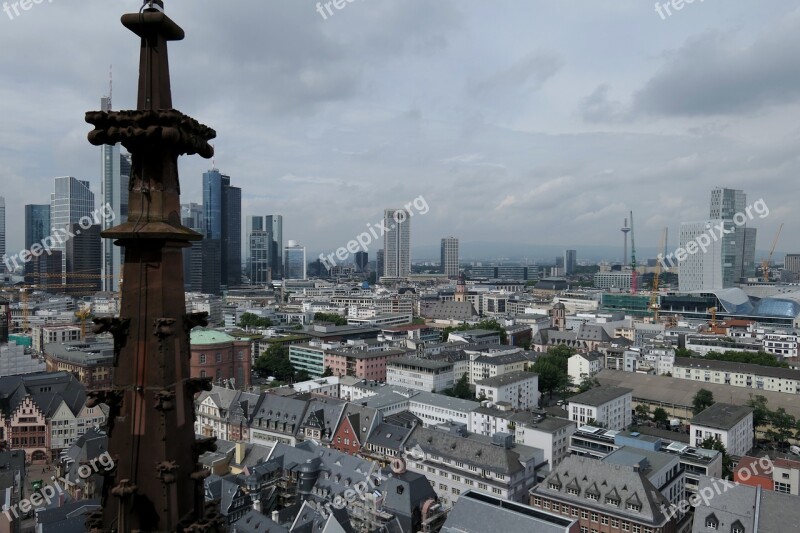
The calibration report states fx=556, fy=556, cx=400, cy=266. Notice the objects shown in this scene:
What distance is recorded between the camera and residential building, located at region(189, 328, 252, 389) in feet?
160

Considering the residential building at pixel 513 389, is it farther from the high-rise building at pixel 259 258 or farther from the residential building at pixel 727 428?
the high-rise building at pixel 259 258

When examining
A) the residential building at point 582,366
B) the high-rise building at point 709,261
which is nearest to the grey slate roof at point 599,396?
the residential building at point 582,366

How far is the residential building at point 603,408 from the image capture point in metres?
38.8

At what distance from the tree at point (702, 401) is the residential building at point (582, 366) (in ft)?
42.0

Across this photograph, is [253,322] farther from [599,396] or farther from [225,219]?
[225,219]

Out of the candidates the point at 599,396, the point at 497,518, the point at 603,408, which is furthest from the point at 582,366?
the point at 497,518

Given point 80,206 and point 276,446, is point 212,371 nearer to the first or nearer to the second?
point 276,446

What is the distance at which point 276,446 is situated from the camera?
30.2m

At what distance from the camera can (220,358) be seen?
165ft

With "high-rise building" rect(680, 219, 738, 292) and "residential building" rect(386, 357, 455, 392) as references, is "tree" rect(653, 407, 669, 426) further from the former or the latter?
"high-rise building" rect(680, 219, 738, 292)

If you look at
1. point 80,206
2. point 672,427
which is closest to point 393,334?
point 672,427

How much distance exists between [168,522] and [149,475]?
35cm

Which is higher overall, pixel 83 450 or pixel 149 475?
pixel 149 475

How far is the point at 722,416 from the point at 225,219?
171969mm
